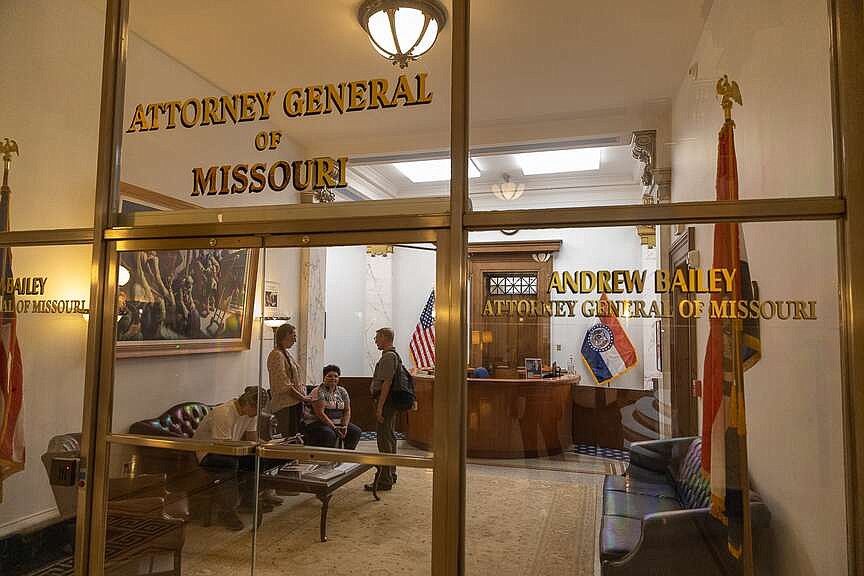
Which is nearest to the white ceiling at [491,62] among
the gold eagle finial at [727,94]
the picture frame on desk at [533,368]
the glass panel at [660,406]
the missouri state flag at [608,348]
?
the gold eagle finial at [727,94]

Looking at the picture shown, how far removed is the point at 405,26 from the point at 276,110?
626 mm

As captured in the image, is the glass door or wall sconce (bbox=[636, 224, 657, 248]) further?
the glass door

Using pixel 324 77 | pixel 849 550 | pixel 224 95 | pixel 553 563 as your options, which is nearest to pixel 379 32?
pixel 324 77

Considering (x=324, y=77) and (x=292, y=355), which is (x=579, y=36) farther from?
(x=292, y=355)

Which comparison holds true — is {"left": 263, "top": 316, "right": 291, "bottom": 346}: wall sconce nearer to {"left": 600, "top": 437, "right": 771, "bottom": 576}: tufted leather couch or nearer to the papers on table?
the papers on table

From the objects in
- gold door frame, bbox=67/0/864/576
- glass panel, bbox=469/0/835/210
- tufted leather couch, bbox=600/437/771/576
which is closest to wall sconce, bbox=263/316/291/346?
gold door frame, bbox=67/0/864/576

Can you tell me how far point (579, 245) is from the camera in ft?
6.35

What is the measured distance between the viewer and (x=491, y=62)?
2.11 meters

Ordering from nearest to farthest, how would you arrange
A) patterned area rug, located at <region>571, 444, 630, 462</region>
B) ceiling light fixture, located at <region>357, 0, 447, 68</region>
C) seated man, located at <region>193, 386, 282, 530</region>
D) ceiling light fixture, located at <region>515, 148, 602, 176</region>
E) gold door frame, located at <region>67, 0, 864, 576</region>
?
gold door frame, located at <region>67, 0, 864, 576</region> → patterned area rug, located at <region>571, 444, 630, 462</region> → ceiling light fixture, located at <region>515, 148, 602, 176</region> → ceiling light fixture, located at <region>357, 0, 447, 68</region> → seated man, located at <region>193, 386, 282, 530</region>

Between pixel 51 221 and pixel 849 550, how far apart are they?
11.1 feet

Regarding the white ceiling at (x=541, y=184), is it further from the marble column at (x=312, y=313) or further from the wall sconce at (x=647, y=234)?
the marble column at (x=312, y=313)

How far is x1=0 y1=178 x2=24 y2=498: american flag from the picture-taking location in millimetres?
2641

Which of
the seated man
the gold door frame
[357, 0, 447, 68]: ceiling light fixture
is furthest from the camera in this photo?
the seated man

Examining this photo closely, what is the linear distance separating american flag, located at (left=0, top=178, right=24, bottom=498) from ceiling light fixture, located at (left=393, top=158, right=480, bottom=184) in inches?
79.7
